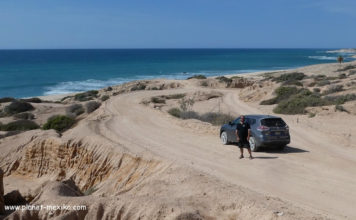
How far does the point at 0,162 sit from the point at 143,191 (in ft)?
43.1

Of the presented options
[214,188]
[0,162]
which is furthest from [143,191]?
[0,162]

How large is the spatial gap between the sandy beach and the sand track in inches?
1.3

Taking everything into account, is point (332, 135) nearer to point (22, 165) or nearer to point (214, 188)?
point (214, 188)

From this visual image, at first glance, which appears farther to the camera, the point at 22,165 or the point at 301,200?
the point at 22,165

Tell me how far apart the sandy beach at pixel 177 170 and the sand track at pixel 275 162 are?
0.11 ft

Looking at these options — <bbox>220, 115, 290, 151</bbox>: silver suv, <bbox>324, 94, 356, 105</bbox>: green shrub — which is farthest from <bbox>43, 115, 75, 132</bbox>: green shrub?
<bbox>324, 94, 356, 105</bbox>: green shrub

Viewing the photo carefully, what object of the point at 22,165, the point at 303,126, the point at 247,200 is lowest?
the point at 22,165

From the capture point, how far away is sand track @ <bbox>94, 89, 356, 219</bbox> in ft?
36.0

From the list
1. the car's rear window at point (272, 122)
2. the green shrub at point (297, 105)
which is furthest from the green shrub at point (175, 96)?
the car's rear window at point (272, 122)

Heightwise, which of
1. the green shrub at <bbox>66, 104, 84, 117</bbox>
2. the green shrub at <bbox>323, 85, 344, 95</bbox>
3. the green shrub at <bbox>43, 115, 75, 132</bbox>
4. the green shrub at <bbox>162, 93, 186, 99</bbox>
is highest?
the green shrub at <bbox>323, 85, 344, 95</bbox>

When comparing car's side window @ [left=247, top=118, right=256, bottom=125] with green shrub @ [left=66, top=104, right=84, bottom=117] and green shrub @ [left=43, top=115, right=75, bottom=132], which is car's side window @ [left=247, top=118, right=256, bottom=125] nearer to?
green shrub @ [left=43, top=115, right=75, bottom=132]

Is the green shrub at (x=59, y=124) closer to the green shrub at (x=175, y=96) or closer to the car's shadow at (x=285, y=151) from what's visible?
the car's shadow at (x=285, y=151)

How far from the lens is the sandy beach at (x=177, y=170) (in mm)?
10125

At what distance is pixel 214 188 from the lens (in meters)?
11.1
